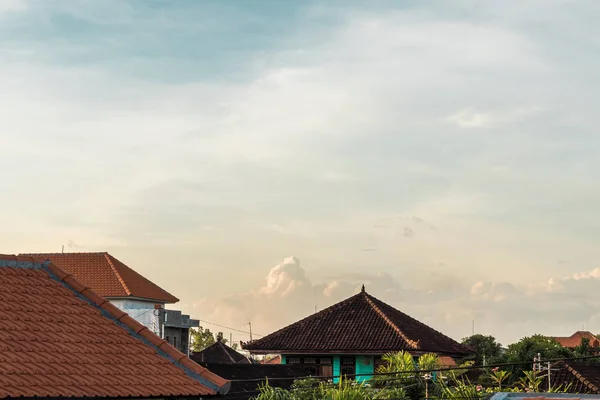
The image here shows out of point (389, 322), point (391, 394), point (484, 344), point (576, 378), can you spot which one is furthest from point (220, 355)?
point (391, 394)

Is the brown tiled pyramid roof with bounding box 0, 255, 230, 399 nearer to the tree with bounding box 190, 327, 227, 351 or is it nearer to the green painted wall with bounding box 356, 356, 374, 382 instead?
the green painted wall with bounding box 356, 356, 374, 382

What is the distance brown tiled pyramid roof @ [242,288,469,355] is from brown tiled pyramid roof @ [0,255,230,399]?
28.5 meters

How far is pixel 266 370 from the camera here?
116 ft

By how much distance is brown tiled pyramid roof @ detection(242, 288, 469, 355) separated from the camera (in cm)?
4369

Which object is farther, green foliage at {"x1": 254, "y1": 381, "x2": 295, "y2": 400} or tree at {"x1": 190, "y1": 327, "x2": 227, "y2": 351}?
tree at {"x1": 190, "y1": 327, "x2": 227, "y2": 351}

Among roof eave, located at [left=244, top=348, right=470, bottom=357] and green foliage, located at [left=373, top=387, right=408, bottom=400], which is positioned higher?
roof eave, located at [left=244, top=348, right=470, bottom=357]

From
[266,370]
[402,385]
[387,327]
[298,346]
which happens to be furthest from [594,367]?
[402,385]

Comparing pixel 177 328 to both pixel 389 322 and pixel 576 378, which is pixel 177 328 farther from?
pixel 576 378

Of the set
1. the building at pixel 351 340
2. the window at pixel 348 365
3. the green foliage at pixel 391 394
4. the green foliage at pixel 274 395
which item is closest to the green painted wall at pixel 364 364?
the building at pixel 351 340

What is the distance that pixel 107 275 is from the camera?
63.1 meters

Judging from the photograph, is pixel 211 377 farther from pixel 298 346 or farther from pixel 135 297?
pixel 135 297

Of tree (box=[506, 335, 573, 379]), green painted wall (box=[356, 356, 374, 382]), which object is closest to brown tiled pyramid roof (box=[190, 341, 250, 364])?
tree (box=[506, 335, 573, 379])

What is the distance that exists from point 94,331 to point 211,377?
88.3 inches

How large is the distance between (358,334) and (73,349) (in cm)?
3132
